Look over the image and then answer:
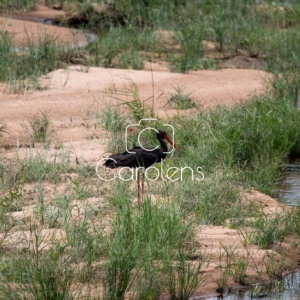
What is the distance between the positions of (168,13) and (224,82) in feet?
18.2

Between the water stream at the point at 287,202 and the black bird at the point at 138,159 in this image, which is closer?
the water stream at the point at 287,202

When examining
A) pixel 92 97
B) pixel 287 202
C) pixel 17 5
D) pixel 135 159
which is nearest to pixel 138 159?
pixel 135 159

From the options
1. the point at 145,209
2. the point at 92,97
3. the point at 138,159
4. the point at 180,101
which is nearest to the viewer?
the point at 145,209

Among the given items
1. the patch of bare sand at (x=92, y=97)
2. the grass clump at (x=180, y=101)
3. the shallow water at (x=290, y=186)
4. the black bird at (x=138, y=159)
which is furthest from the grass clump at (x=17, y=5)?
the black bird at (x=138, y=159)

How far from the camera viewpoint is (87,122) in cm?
666

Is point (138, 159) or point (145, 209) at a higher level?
point (145, 209)

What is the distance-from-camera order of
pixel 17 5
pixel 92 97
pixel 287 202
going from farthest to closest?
pixel 17 5
pixel 92 97
pixel 287 202

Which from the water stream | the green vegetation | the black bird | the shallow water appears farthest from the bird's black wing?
Result: the shallow water

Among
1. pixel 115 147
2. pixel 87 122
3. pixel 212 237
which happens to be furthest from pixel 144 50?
pixel 212 237

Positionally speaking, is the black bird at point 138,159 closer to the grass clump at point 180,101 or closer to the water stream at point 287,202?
the water stream at point 287,202

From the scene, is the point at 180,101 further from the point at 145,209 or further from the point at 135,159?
the point at 145,209

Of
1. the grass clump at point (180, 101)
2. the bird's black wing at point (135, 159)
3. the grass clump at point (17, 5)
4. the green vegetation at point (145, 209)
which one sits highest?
the bird's black wing at point (135, 159)

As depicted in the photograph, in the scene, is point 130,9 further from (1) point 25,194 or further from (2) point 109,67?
(1) point 25,194

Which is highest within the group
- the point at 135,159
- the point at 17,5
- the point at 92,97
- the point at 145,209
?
the point at 145,209
